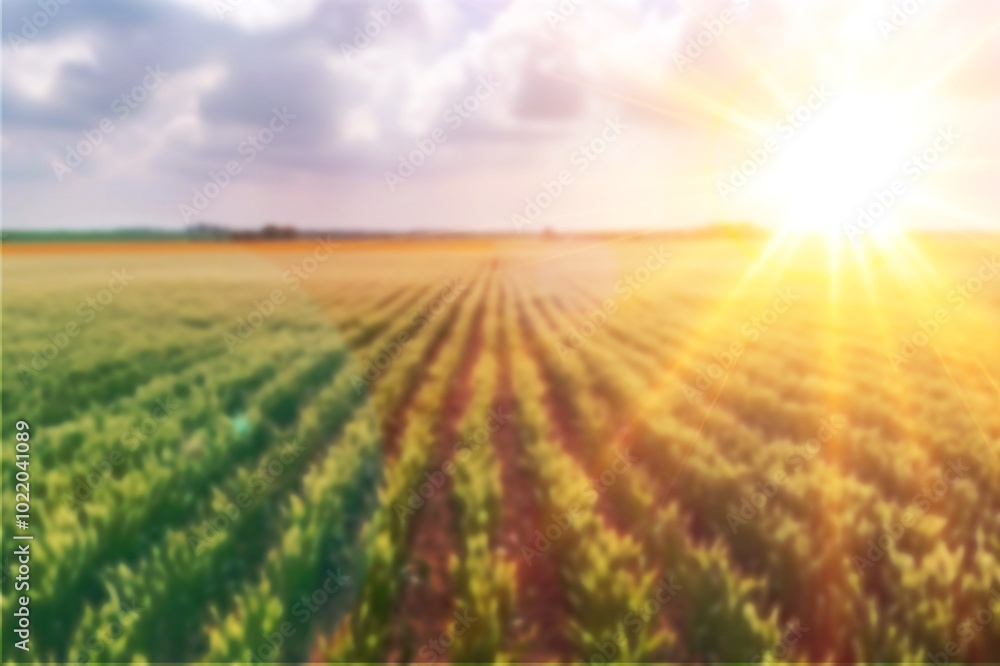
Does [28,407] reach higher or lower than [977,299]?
lower

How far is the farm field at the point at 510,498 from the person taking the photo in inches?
175

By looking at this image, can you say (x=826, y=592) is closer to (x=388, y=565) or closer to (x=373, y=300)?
(x=388, y=565)

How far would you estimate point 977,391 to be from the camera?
9875 mm

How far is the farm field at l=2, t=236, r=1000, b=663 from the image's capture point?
4.44m

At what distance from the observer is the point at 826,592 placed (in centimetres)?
479

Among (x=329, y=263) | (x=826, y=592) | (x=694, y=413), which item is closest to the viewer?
(x=826, y=592)

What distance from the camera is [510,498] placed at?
6781mm

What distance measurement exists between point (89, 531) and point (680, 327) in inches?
542

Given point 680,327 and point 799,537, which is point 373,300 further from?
point 799,537

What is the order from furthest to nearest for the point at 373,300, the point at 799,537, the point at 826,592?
the point at 373,300
the point at 799,537
the point at 826,592

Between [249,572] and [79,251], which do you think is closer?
[249,572]

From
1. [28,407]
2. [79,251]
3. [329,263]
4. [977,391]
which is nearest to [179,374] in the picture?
[28,407]

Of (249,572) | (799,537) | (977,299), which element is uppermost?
(977,299)

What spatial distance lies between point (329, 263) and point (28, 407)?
45.2m
